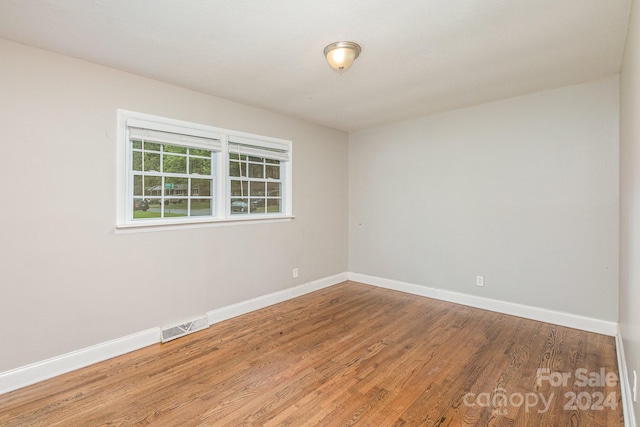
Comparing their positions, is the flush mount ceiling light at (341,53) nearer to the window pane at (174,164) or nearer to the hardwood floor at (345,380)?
the window pane at (174,164)

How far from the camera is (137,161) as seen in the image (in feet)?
9.36

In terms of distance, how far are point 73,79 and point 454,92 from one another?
3.52 m

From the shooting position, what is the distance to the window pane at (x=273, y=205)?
4.08 meters

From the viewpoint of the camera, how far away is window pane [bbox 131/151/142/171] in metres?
2.83

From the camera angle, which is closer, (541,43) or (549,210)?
(541,43)

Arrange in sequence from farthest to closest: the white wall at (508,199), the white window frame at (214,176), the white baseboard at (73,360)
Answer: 1. the white wall at (508,199)
2. the white window frame at (214,176)
3. the white baseboard at (73,360)

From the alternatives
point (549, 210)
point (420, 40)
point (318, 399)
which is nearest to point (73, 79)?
point (420, 40)

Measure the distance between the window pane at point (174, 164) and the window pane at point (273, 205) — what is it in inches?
47.3

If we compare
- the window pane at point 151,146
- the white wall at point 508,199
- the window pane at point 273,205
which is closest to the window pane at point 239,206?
the window pane at point 273,205

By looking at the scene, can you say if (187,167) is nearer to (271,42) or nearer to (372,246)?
(271,42)

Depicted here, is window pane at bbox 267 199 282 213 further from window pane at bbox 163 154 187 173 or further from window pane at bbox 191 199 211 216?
window pane at bbox 163 154 187 173

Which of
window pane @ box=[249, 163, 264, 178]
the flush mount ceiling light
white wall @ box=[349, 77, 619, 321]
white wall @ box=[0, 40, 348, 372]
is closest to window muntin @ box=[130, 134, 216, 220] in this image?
white wall @ box=[0, 40, 348, 372]

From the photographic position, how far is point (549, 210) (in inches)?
128

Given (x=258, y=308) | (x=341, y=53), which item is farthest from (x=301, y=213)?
(x=341, y=53)
